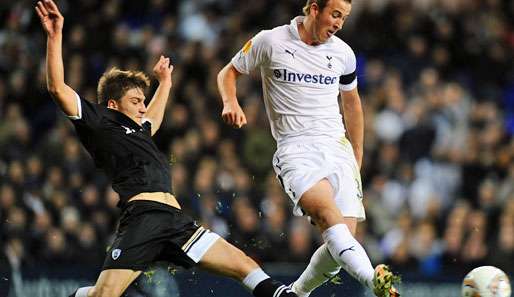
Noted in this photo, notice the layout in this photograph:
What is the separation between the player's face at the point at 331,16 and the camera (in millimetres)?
7293

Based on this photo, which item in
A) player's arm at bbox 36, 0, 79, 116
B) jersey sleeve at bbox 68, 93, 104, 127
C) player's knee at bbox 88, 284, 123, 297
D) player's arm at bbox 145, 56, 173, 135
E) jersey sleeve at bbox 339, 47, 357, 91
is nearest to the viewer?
player's arm at bbox 36, 0, 79, 116

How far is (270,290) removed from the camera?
6.93 metres

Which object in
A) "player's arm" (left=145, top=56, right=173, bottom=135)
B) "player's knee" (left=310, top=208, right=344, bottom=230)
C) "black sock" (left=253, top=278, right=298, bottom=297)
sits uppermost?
"player's arm" (left=145, top=56, right=173, bottom=135)

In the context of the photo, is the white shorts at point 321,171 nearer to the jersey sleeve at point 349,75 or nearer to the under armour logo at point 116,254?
the jersey sleeve at point 349,75

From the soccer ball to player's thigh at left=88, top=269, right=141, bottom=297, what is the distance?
2.05m

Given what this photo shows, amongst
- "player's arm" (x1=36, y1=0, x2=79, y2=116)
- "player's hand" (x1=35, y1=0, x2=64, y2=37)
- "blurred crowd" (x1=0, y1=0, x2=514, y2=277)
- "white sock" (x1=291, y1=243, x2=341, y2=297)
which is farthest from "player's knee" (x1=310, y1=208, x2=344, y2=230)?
"blurred crowd" (x1=0, y1=0, x2=514, y2=277)

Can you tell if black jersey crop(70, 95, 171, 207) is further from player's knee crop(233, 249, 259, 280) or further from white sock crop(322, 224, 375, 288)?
white sock crop(322, 224, 375, 288)

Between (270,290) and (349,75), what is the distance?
1.62 m

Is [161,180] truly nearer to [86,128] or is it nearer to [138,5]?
[86,128]

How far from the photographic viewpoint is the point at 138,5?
14781mm

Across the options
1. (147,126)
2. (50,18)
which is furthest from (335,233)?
(50,18)

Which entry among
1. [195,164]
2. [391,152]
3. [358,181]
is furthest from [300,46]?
[391,152]

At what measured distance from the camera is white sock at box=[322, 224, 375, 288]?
22.6ft

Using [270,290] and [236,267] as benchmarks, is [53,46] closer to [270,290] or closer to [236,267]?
[236,267]
